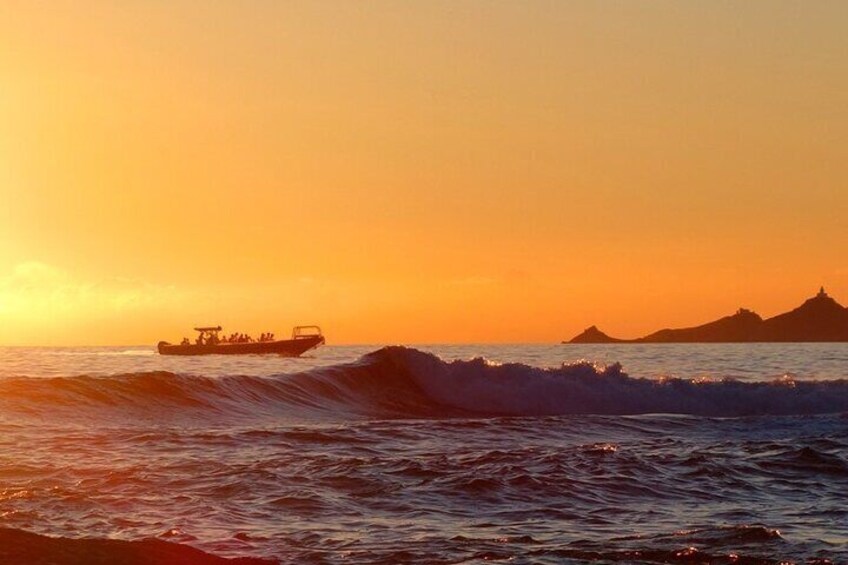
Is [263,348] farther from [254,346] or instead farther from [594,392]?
[594,392]

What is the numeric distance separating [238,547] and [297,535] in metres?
1.21

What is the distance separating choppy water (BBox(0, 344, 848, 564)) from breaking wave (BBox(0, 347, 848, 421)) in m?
0.22

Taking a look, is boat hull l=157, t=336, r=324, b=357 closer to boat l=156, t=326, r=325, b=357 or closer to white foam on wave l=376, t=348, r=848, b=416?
boat l=156, t=326, r=325, b=357

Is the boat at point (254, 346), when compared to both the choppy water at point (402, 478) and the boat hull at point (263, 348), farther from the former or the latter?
the choppy water at point (402, 478)

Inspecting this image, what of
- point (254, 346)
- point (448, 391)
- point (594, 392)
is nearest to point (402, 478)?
point (448, 391)

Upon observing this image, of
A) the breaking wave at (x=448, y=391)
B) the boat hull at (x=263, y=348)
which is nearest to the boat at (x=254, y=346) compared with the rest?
the boat hull at (x=263, y=348)

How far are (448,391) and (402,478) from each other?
23708 mm

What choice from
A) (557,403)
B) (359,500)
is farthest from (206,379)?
(359,500)

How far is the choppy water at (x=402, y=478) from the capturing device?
14.4m

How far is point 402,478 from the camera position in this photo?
19.8 meters

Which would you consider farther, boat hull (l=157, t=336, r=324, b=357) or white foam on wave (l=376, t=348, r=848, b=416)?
boat hull (l=157, t=336, r=324, b=357)

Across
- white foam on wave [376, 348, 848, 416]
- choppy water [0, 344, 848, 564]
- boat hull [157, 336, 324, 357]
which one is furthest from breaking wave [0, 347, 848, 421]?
boat hull [157, 336, 324, 357]

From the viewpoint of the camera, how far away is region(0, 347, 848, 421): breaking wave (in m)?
37.2

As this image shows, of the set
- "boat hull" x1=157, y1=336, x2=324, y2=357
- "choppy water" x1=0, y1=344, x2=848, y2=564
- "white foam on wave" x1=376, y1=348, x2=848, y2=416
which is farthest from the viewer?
"boat hull" x1=157, y1=336, x2=324, y2=357
